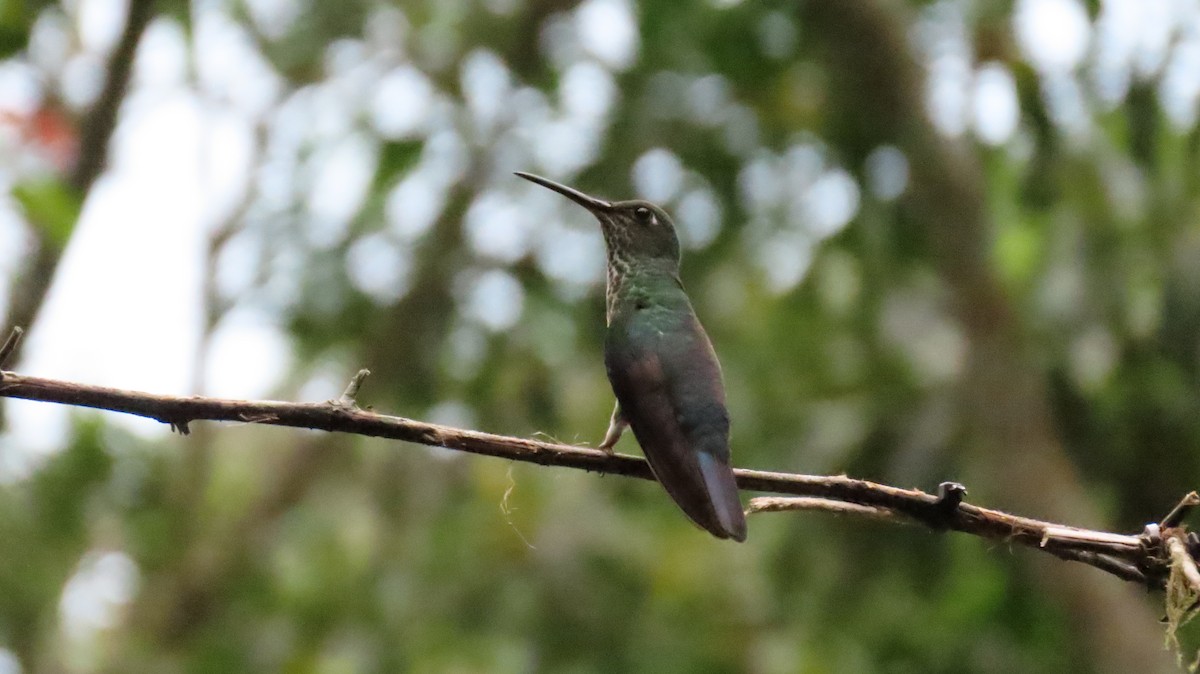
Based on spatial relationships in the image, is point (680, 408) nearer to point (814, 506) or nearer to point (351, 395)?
point (814, 506)

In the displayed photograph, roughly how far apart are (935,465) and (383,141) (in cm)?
265

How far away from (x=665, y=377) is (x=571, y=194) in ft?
1.72

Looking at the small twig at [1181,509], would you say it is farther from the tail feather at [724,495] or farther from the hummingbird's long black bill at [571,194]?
the hummingbird's long black bill at [571,194]

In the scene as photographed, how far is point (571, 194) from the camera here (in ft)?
8.25

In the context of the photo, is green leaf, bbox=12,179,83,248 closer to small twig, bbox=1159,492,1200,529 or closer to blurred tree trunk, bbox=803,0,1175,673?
small twig, bbox=1159,492,1200,529

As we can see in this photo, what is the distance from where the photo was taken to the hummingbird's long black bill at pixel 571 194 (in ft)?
8.06

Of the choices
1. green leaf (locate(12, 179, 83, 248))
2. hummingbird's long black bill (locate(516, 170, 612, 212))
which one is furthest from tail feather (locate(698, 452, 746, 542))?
green leaf (locate(12, 179, 83, 248))

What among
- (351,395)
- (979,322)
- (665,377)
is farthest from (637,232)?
(979,322)

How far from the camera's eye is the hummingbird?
175 cm

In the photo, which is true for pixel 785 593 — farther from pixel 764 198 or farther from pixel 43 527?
pixel 43 527

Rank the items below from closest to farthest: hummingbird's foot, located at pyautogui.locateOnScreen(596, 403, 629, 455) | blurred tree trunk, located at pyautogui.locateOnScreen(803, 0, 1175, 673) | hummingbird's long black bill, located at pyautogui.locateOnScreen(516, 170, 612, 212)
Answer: hummingbird's foot, located at pyautogui.locateOnScreen(596, 403, 629, 455) → hummingbird's long black bill, located at pyautogui.locateOnScreen(516, 170, 612, 212) → blurred tree trunk, located at pyautogui.locateOnScreen(803, 0, 1175, 673)

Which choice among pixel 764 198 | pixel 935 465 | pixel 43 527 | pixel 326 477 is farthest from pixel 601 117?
pixel 43 527

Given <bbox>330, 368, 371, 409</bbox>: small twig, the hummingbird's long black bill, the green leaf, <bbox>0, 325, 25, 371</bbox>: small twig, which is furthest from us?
the green leaf

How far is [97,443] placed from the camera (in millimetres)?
5840
